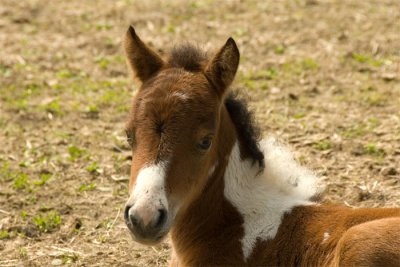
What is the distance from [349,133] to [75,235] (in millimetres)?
3125

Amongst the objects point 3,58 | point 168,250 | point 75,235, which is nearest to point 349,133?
point 168,250

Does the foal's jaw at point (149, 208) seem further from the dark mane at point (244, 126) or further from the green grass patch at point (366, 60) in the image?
the green grass patch at point (366, 60)

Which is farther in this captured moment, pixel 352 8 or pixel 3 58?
pixel 352 8

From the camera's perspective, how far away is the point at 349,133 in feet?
25.1

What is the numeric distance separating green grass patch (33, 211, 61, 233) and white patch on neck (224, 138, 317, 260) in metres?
2.04

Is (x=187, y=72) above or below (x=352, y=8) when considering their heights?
above

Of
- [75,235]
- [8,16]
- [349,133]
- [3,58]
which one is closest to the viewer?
[75,235]

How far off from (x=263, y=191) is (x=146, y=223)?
1.28 m

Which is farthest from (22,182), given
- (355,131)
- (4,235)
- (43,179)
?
(355,131)

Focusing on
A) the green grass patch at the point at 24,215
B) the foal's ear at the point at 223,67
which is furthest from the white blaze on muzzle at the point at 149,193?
the green grass patch at the point at 24,215

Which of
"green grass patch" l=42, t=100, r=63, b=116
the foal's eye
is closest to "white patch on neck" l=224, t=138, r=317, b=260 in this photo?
the foal's eye

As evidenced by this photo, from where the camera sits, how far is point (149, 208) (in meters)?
4.22

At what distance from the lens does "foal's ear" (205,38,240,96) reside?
15.8 ft

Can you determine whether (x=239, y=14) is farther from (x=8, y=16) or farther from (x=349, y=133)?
(x=349, y=133)
